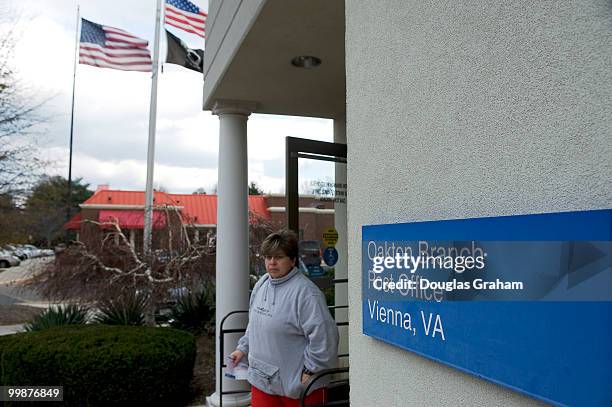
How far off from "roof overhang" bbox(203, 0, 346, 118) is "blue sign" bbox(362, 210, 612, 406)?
230cm

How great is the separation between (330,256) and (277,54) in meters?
2.24

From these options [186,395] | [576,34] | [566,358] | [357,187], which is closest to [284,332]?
[357,187]

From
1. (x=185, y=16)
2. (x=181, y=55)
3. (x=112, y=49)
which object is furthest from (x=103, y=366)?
(x=112, y=49)

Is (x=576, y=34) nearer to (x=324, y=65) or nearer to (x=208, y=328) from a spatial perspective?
(x=324, y=65)

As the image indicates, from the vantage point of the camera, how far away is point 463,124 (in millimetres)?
1486

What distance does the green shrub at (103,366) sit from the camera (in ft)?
17.2

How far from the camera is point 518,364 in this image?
119cm

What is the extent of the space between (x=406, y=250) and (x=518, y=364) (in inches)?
21.5

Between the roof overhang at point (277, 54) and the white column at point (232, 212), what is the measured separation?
0.94ft

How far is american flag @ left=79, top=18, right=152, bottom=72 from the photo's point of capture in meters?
12.5

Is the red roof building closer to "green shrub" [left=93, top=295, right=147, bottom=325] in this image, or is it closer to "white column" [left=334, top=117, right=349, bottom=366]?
"white column" [left=334, top=117, right=349, bottom=366]

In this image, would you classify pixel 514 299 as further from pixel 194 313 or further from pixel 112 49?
pixel 112 49

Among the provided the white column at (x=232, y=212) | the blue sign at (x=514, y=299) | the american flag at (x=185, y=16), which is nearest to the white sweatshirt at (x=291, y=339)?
the blue sign at (x=514, y=299)

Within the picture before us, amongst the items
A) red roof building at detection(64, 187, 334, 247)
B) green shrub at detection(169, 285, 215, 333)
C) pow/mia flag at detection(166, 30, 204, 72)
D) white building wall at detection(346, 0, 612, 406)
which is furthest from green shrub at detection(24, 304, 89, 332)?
pow/mia flag at detection(166, 30, 204, 72)
